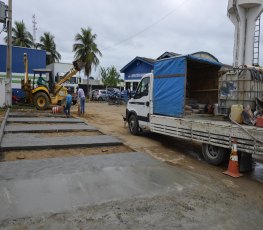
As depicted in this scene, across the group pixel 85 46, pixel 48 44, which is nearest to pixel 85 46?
pixel 85 46

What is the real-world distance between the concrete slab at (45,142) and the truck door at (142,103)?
1.63m

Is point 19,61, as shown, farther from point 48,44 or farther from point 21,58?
point 48,44

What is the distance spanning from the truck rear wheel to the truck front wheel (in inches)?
153

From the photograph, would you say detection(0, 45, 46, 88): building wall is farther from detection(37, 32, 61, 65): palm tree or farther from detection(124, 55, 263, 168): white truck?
detection(37, 32, 61, 65): palm tree

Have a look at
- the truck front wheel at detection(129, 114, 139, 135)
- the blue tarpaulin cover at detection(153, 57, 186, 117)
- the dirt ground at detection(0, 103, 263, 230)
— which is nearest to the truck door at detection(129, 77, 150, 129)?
the truck front wheel at detection(129, 114, 139, 135)

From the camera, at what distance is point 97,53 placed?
4400cm

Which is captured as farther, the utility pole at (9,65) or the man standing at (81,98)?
the utility pole at (9,65)

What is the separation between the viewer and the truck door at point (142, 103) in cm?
1002

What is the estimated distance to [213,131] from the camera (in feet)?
22.2

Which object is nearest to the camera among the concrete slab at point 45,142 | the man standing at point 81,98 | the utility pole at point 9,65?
the concrete slab at point 45,142

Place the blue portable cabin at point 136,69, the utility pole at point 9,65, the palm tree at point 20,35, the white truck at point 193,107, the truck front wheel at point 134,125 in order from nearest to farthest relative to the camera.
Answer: the white truck at point 193,107, the truck front wheel at point 134,125, the utility pole at point 9,65, the blue portable cabin at point 136,69, the palm tree at point 20,35

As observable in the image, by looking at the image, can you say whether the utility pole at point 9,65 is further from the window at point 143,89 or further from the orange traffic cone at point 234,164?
the orange traffic cone at point 234,164

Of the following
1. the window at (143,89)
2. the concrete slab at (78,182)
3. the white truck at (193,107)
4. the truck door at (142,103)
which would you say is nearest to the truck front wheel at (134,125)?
the white truck at (193,107)

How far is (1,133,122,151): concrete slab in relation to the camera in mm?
7583
